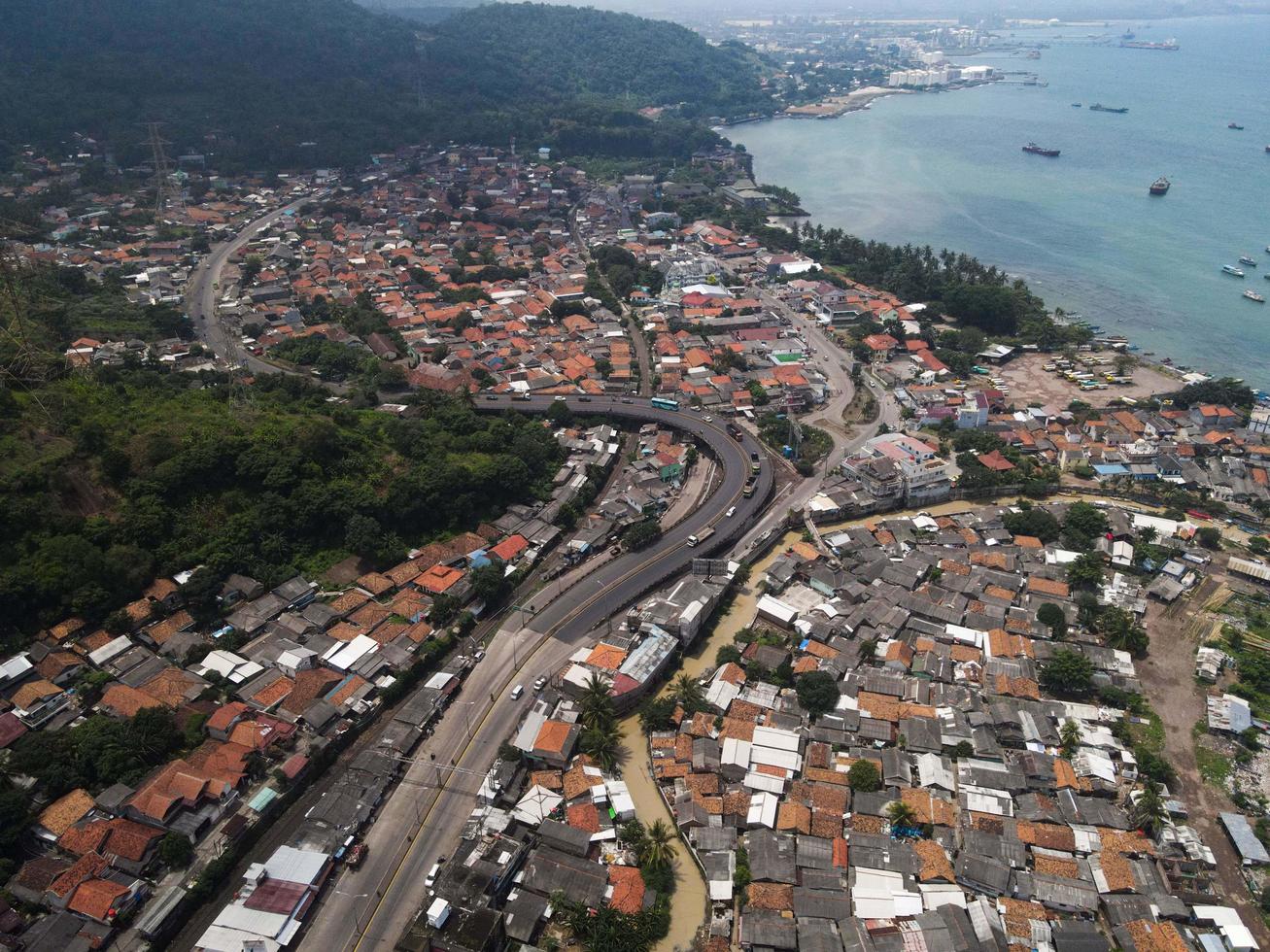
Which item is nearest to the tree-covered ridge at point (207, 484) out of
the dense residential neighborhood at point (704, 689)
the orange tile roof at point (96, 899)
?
the dense residential neighborhood at point (704, 689)

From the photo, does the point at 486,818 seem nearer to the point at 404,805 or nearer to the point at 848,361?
the point at 404,805

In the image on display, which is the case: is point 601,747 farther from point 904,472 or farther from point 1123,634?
point 904,472

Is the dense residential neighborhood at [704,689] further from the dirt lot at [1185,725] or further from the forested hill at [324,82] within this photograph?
the forested hill at [324,82]

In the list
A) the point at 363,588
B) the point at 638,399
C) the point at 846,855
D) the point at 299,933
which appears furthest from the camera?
the point at 638,399

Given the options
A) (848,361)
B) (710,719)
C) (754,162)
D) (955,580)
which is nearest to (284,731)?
(710,719)

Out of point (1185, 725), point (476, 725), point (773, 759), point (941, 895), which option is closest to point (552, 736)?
point (476, 725)

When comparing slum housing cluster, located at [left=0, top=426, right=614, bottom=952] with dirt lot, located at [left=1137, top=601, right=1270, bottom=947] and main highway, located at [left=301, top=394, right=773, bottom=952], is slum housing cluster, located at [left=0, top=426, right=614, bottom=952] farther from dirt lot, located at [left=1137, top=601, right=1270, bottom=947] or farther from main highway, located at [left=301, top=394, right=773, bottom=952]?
dirt lot, located at [left=1137, top=601, right=1270, bottom=947]
